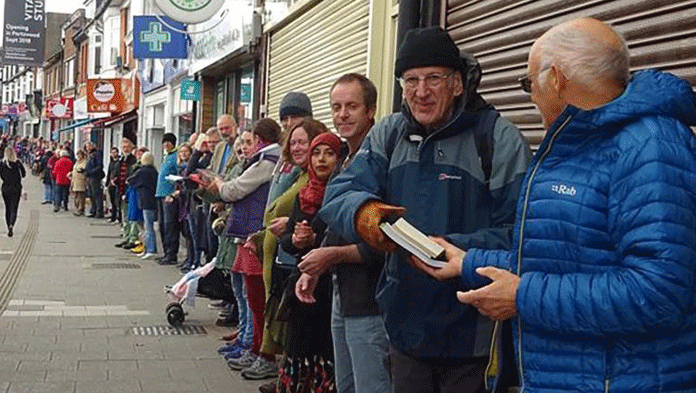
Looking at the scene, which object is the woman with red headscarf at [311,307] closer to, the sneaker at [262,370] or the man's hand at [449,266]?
the sneaker at [262,370]

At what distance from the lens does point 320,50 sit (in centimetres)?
1039

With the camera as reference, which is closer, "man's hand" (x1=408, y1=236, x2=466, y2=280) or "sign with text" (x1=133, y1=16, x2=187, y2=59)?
"man's hand" (x1=408, y1=236, x2=466, y2=280)

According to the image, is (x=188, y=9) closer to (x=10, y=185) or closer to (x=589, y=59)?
(x=10, y=185)

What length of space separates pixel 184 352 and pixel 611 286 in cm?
607

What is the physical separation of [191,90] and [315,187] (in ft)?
45.6

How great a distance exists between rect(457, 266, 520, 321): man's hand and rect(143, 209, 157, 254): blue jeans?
13.1 metres

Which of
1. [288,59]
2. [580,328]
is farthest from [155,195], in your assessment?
[580,328]

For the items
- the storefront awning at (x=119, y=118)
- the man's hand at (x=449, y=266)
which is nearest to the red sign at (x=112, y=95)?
the storefront awning at (x=119, y=118)

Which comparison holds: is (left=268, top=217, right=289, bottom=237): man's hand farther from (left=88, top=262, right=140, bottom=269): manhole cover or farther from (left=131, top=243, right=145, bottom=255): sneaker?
(left=131, top=243, right=145, bottom=255): sneaker

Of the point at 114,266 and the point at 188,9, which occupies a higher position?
the point at 188,9

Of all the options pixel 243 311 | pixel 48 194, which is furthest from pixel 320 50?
pixel 48 194

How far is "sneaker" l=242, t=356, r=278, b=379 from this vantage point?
6.79 metres

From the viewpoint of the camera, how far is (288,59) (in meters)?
12.1

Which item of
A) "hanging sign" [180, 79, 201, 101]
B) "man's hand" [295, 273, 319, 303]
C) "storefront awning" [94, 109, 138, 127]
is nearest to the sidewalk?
"man's hand" [295, 273, 319, 303]
